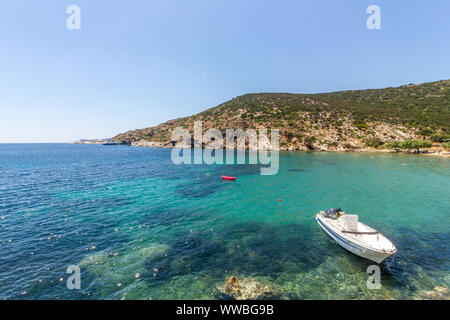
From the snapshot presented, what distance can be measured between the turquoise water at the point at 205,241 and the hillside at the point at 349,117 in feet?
227

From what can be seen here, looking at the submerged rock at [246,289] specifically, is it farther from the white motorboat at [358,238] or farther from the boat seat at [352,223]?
the boat seat at [352,223]

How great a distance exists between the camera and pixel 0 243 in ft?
51.0

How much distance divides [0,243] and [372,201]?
42.3 meters

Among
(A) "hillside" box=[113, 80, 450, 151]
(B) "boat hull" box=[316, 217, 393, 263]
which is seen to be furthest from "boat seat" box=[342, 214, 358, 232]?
(A) "hillside" box=[113, 80, 450, 151]

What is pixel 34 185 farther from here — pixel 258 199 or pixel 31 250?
pixel 258 199

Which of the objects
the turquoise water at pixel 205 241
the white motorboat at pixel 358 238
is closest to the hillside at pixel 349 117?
the turquoise water at pixel 205 241

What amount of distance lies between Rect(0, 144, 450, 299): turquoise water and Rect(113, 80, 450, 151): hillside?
69.1 m

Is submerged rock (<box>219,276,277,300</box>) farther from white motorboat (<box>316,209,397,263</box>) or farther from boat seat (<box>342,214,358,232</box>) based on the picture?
boat seat (<box>342,214,358,232</box>)

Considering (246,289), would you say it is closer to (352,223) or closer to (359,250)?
(359,250)

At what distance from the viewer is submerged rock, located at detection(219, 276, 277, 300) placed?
10344 mm

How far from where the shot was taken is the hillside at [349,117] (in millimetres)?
89188

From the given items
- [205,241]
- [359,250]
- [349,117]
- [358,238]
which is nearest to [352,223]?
[358,238]
